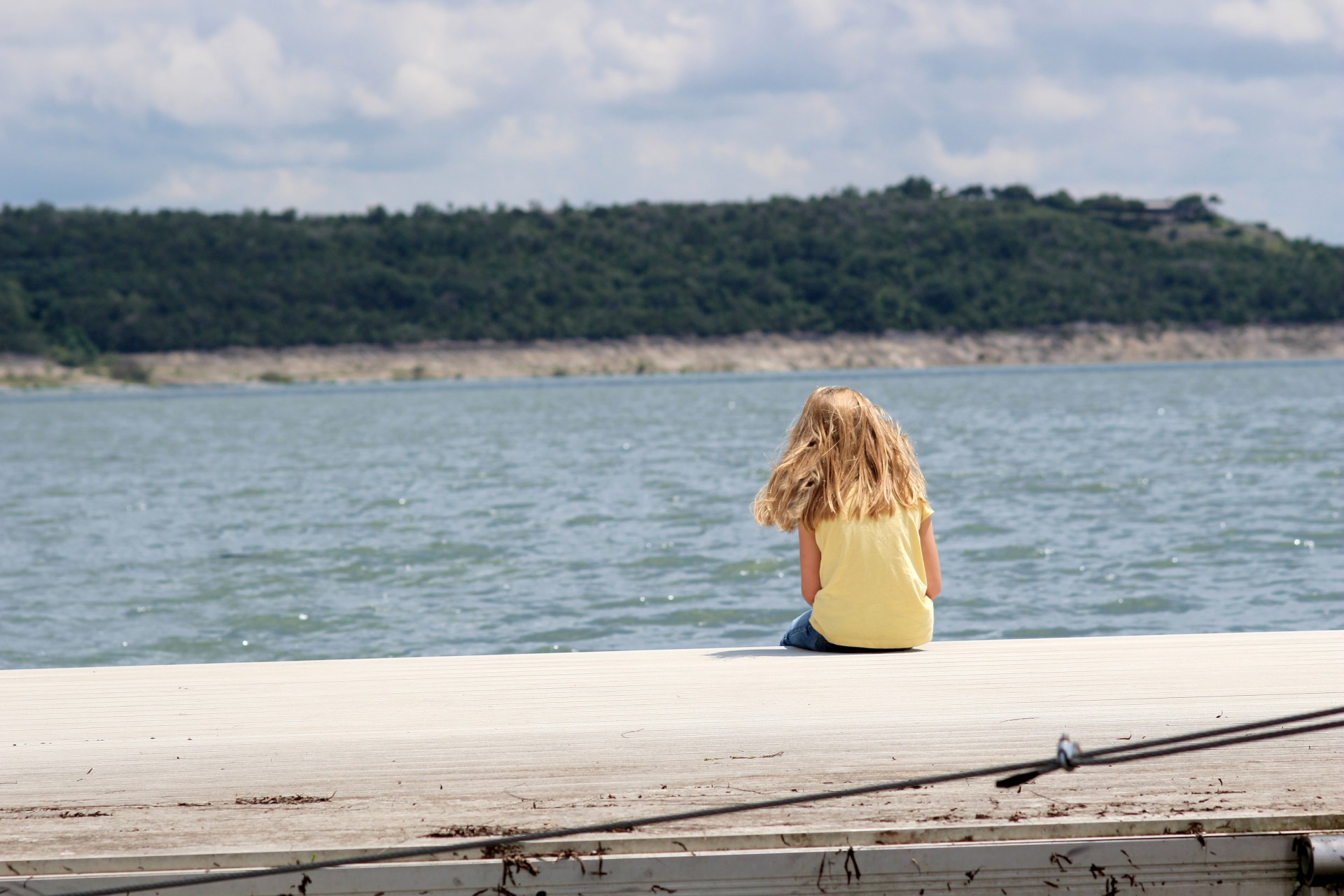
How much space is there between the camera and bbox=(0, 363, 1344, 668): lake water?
9.43 metres

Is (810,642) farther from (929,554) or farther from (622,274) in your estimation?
(622,274)

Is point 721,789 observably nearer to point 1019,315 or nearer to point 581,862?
point 581,862

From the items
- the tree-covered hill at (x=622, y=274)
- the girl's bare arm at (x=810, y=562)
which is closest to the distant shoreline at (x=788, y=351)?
the tree-covered hill at (x=622, y=274)

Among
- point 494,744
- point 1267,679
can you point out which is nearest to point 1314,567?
point 1267,679

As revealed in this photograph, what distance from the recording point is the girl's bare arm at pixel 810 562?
4.52 meters

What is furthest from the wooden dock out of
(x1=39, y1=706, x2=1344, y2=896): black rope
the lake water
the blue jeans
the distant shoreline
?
the distant shoreline

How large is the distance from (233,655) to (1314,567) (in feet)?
28.2

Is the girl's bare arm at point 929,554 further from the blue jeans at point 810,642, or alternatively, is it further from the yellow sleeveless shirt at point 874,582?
the blue jeans at point 810,642

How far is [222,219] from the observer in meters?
102

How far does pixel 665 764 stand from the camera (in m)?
3.21

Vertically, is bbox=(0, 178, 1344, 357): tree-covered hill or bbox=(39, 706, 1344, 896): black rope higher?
bbox=(0, 178, 1344, 357): tree-covered hill

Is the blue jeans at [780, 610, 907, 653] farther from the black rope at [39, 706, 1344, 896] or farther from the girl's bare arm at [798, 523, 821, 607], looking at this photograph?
the black rope at [39, 706, 1344, 896]

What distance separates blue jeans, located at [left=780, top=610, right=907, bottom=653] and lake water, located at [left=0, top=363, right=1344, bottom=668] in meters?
3.98

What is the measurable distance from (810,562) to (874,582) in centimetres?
23
